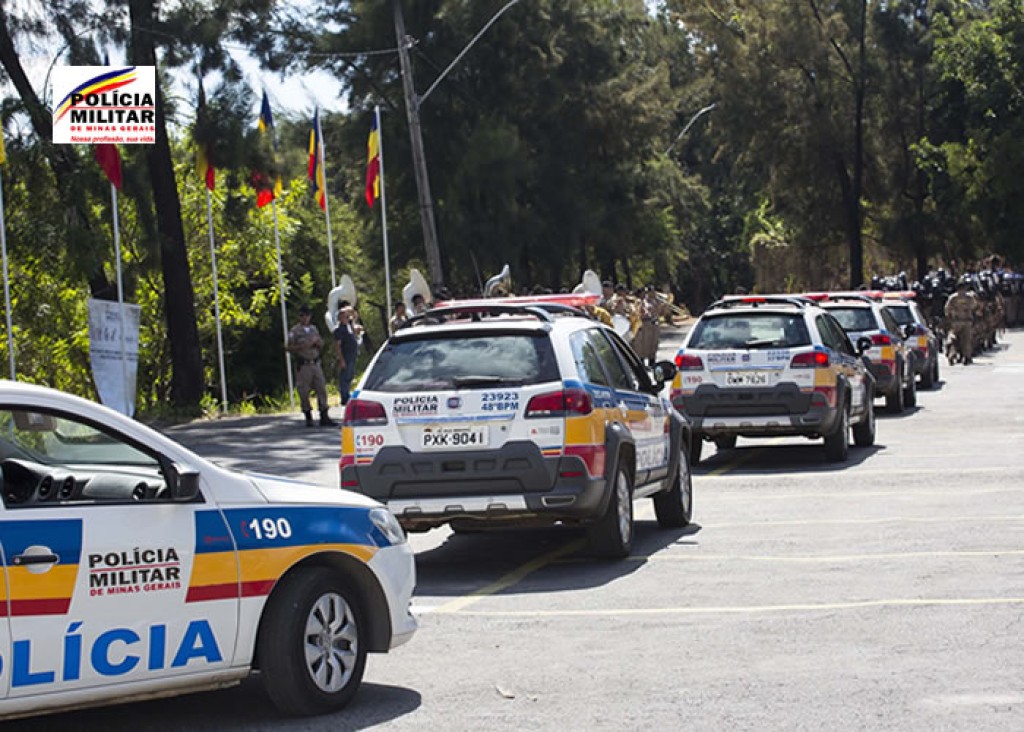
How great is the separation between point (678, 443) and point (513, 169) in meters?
41.5

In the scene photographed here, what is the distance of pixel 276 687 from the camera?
756 centimetres

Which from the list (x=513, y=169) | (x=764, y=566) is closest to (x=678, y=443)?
(x=764, y=566)

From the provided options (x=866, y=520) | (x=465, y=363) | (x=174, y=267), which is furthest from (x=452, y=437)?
(x=174, y=267)

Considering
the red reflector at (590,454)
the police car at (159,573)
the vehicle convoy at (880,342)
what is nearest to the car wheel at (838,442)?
the vehicle convoy at (880,342)

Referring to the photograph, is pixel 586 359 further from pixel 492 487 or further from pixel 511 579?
pixel 511 579

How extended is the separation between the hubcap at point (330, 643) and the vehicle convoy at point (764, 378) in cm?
1147

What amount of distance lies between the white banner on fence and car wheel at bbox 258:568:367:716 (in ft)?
63.9

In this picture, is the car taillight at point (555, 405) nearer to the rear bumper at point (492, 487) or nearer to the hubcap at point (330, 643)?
the rear bumper at point (492, 487)

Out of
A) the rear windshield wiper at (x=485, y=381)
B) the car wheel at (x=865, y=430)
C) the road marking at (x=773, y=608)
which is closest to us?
the road marking at (x=773, y=608)

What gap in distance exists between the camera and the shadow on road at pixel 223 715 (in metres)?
7.59

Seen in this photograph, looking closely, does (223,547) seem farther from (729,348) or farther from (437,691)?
(729,348)

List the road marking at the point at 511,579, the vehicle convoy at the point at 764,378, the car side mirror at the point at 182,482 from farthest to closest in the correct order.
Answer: the vehicle convoy at the point at 764,378, the road marking at the point at 511,579, the car side mirror at the point at 182,482

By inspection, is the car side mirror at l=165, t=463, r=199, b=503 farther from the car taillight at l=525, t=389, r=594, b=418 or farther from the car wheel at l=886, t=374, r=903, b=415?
the car wheel at l=886, t=374, r=903, b=415

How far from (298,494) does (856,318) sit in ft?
67.7
